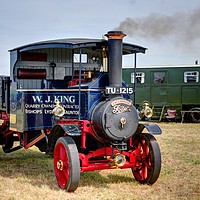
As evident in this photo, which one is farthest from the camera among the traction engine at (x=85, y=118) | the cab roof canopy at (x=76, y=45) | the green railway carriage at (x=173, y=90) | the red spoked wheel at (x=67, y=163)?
the green railway carriage at (x=173, y=90)

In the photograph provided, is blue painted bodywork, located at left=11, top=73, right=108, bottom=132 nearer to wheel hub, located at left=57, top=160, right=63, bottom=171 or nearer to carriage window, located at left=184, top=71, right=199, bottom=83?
wheel hub, located at left=57, top=160, right=63, bottom=171

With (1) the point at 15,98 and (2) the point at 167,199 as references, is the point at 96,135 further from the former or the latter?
(1) the point at 15,98

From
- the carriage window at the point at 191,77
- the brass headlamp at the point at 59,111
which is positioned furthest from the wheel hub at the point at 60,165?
the carriage window at the point at 191,77

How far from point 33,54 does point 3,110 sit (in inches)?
49.6

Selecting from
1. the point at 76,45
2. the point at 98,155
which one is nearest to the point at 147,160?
the point at 98,155

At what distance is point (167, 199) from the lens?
5.32 meters

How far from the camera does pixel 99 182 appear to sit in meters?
6.20

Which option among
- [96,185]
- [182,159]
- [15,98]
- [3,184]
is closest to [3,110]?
[15,98]

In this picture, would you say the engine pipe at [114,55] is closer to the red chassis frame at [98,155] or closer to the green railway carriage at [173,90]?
the red chassis frame at [98,155]

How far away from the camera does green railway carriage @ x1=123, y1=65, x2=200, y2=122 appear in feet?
57.2

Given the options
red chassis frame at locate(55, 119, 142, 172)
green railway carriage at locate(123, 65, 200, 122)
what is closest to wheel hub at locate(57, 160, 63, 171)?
red chassis frame at locate(55, 119, 142, 172)

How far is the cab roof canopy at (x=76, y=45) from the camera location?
5.80m

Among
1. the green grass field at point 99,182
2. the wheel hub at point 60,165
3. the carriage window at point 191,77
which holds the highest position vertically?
the carriage window at point 191,77

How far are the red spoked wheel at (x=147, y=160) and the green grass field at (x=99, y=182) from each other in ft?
0.43
